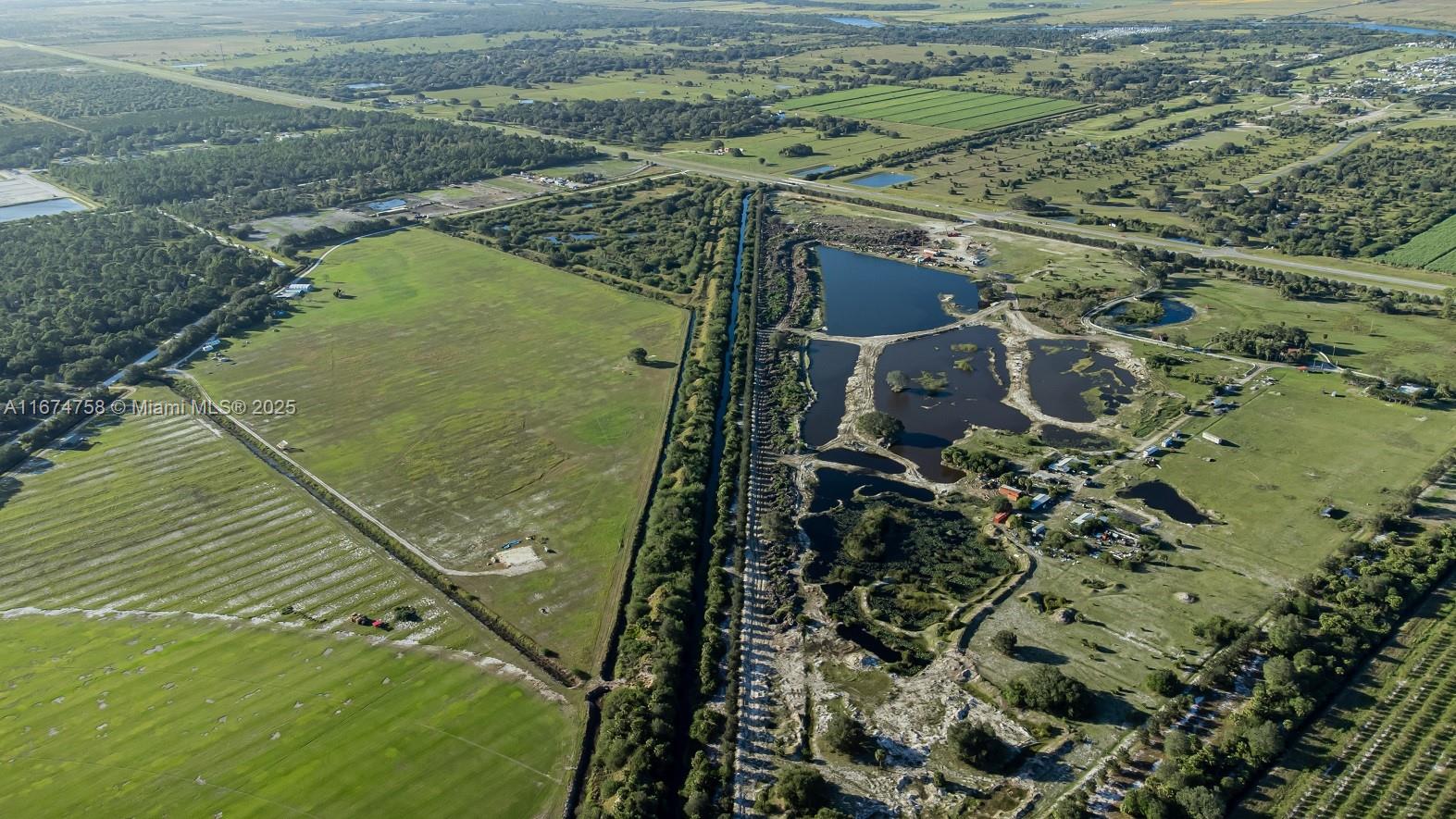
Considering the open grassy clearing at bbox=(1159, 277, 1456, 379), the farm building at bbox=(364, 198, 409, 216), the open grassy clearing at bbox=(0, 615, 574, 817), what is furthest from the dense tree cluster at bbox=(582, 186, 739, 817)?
the farm building at bbox=(364, 198, 409, 216)

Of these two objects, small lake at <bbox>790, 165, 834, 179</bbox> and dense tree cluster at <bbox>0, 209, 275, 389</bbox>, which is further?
small lake at <bbox>790, 165, 834, 179</bbox>

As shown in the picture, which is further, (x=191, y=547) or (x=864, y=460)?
(x=864, y=460)

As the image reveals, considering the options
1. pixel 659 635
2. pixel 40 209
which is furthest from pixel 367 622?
pixel 40 209

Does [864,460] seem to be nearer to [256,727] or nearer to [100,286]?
[256,727]

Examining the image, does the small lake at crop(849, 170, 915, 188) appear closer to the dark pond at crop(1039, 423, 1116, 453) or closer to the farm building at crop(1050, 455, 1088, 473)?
the dark pond at crop(1039, 423, 1116, 453)

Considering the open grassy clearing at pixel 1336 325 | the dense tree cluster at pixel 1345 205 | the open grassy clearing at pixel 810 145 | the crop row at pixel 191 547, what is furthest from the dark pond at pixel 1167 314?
the crop row at pixel 191 547

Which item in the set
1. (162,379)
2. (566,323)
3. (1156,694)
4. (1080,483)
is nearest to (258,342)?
(162,379)
